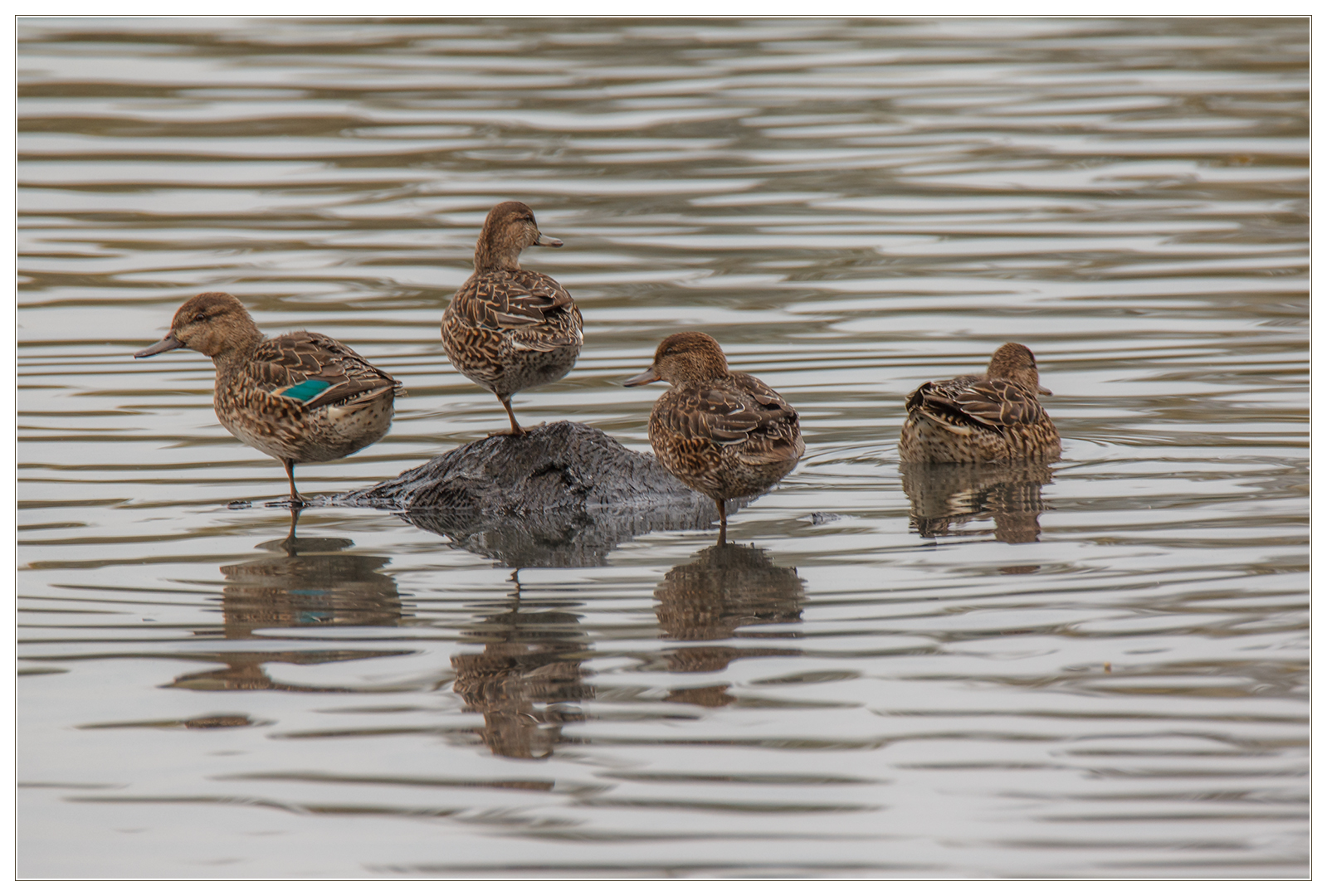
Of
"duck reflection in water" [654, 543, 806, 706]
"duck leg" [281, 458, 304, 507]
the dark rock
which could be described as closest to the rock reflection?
"duck reflection in water" [654, 543, 806, 706]

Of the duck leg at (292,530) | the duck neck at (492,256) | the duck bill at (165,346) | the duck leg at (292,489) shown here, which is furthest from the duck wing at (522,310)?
the duck bill at (165,346)

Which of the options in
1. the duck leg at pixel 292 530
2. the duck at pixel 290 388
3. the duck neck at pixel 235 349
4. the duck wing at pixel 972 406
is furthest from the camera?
the duck wing at pixel 972 406

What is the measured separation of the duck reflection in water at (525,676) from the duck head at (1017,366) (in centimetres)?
435

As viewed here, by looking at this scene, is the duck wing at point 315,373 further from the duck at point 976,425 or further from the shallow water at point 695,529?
the duck at point 976,425

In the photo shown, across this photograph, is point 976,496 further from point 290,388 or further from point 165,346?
point 165,346

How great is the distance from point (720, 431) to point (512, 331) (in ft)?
4.66

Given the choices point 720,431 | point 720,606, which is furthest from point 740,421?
point 720,606

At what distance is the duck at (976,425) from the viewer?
966cm

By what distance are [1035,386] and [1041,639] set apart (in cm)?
427

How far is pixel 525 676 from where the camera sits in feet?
20.2

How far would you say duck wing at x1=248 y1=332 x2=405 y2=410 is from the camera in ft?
28.3

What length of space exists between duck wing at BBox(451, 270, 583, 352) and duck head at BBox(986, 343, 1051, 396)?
2959mm

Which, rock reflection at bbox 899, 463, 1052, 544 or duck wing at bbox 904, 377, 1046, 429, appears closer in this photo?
rock reflection at bbox 899, 463, 1052, 544

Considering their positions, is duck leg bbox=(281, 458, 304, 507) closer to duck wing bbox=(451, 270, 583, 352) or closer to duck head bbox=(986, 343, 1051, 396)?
duck wing bbox=(451, 270, 583, 352)
